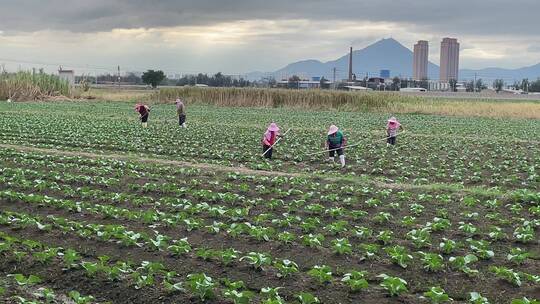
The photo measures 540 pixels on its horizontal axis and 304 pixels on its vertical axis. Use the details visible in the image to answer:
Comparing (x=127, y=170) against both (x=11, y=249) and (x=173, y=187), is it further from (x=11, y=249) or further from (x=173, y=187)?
(x=11, y=249)

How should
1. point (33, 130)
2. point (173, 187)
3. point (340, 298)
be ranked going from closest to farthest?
1. point (340, 298)
2. point (173, 187)
3. point (33, 130)

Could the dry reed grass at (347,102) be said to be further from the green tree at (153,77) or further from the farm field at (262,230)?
the green tree at (153,77)

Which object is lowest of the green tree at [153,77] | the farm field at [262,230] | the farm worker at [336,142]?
the farm field at [262,230]

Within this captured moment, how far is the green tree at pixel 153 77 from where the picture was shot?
4184 inches

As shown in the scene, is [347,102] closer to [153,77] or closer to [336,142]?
[336,142]

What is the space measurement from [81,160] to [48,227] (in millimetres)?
8003

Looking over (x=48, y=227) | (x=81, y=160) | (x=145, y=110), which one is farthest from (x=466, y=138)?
(x=48, y=227)

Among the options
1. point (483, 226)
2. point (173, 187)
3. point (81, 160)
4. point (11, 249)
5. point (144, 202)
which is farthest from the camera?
point (81, 160)

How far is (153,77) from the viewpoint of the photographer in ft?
349

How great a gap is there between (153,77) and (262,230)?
10064 cm

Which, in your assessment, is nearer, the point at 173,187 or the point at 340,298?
the point at 340,298

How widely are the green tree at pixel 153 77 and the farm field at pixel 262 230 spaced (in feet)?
293

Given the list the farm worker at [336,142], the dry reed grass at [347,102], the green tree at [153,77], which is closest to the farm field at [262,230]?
the farm worker at [336,142]

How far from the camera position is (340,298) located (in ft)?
21.9
